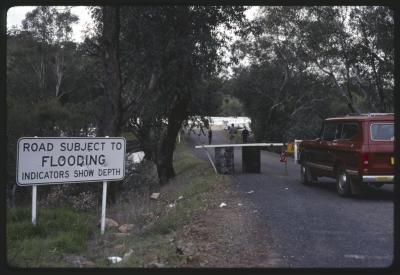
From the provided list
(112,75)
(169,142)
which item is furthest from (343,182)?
(169,142)

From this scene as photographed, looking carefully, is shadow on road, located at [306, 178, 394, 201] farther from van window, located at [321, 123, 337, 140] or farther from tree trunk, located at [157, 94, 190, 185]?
tree trunk, located at [157, 94, 190, 185]

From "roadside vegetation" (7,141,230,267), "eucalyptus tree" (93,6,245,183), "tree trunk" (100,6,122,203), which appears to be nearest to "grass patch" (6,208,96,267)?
"roadside vegetation" (7,141,230,267)

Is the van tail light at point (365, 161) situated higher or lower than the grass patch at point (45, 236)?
higher

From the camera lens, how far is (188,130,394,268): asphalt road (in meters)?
6.87

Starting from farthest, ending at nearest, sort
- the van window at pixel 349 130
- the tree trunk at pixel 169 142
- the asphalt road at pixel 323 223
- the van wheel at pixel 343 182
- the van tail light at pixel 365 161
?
the tree trunk at pixel 169 142 < the van wheel at pixel 343 182 < the van window at pixel 349 130 < the van tail light at pixel 365 161 < the asphalt road at pixel 323 223

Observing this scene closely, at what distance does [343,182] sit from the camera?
42.8 feet

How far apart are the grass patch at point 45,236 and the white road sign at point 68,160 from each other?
0.94m

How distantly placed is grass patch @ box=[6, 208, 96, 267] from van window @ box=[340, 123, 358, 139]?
19.9 ft

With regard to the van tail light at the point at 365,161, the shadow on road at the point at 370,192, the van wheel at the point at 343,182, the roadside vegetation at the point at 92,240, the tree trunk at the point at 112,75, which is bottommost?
the roadside vegetation at the point at 92,240

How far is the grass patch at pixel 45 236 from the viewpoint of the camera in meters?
6.98

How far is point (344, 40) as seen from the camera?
30969 mm

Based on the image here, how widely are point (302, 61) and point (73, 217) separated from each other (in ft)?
99.5

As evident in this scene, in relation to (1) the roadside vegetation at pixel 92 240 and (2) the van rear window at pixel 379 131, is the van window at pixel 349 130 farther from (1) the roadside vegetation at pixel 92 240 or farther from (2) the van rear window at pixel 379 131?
(1) the roadside vegetation at pixel 92 240

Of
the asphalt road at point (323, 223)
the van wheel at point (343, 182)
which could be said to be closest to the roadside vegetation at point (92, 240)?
the asphalt road at point (323, 223)
